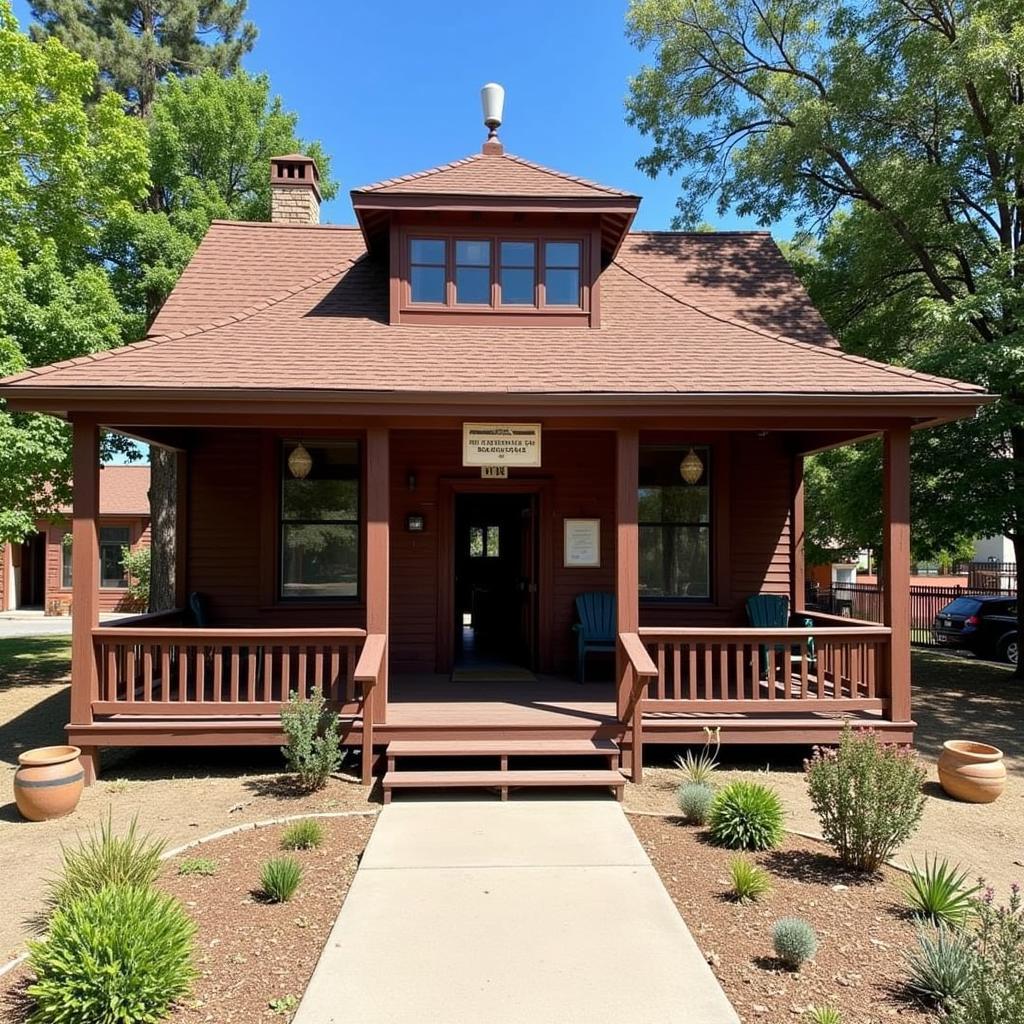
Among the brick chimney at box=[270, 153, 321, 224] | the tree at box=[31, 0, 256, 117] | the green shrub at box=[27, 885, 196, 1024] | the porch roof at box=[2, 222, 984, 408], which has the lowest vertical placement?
the green shrub at box=[27, 885, 196, 1024]

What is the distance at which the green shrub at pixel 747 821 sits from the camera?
4676 millimetres

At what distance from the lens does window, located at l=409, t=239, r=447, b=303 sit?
309 inches

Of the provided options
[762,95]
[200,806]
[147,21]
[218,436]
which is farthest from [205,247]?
[147,21]

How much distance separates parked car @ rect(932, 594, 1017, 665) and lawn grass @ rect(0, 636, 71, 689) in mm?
16604

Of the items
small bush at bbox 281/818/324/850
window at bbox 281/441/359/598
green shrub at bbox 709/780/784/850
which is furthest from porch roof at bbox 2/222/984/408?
small bush at bbox 281/818/324/850

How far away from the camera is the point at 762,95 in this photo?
14.0m

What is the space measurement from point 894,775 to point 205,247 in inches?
380

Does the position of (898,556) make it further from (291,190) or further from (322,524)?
(291,190)

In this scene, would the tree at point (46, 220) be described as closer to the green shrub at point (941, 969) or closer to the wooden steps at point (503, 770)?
the wooden steps at point (503, 770)

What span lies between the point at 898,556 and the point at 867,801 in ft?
9.40

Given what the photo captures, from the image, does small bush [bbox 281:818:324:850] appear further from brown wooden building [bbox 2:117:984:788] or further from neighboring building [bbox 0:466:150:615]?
neighboring building [bbox 0:466:150:615]

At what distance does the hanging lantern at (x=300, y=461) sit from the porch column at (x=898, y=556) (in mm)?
5780

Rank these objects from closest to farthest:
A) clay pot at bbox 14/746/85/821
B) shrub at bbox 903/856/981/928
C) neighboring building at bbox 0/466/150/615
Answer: shrub at bbox 903/856/981/928 → clay pot at bbox 14/746/85/821 → neighboring building at bbox 0/466/150/615

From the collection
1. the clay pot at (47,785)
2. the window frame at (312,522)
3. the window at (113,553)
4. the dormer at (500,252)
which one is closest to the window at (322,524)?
the window frame at (312,522)
